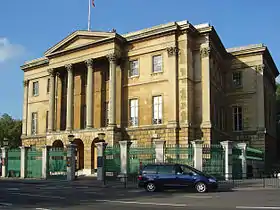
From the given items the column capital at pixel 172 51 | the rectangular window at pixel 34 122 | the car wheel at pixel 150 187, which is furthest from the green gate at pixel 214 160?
the rectangular window at pixel 34 122

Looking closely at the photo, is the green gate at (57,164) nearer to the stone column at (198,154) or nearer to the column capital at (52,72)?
the stone column at (198,154)

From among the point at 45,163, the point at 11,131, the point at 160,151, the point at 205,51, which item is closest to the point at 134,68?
the point at 205,51

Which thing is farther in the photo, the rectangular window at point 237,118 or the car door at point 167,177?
the rectangular window at point 237,118

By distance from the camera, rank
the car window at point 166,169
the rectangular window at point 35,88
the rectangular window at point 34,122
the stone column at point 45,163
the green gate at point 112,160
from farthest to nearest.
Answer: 1. the rectangular window at point 35,88
2. the rectangular window at point 34,122
3. the stone column at point 45,163
4. the green gate at point 112,160
5. the car window at point 166,169

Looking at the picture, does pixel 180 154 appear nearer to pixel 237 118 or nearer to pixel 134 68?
pixel 134 68

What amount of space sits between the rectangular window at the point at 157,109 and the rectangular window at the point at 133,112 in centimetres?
221

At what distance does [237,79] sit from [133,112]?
15154 mm

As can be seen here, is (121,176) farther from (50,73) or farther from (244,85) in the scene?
(244,85)

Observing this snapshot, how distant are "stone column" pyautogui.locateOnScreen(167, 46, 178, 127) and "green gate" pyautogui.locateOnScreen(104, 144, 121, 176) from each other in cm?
904

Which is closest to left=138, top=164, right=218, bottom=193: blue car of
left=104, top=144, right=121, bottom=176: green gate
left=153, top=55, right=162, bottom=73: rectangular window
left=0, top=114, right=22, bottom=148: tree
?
left=104, top=144, right=121, bottom=176: green gate

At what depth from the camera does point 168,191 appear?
23438mm

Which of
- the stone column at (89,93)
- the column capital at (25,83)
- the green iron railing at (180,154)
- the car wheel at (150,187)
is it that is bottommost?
the car wheel at (150,187)

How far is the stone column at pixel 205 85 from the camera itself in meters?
40.8

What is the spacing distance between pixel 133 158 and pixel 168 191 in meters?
9.20
